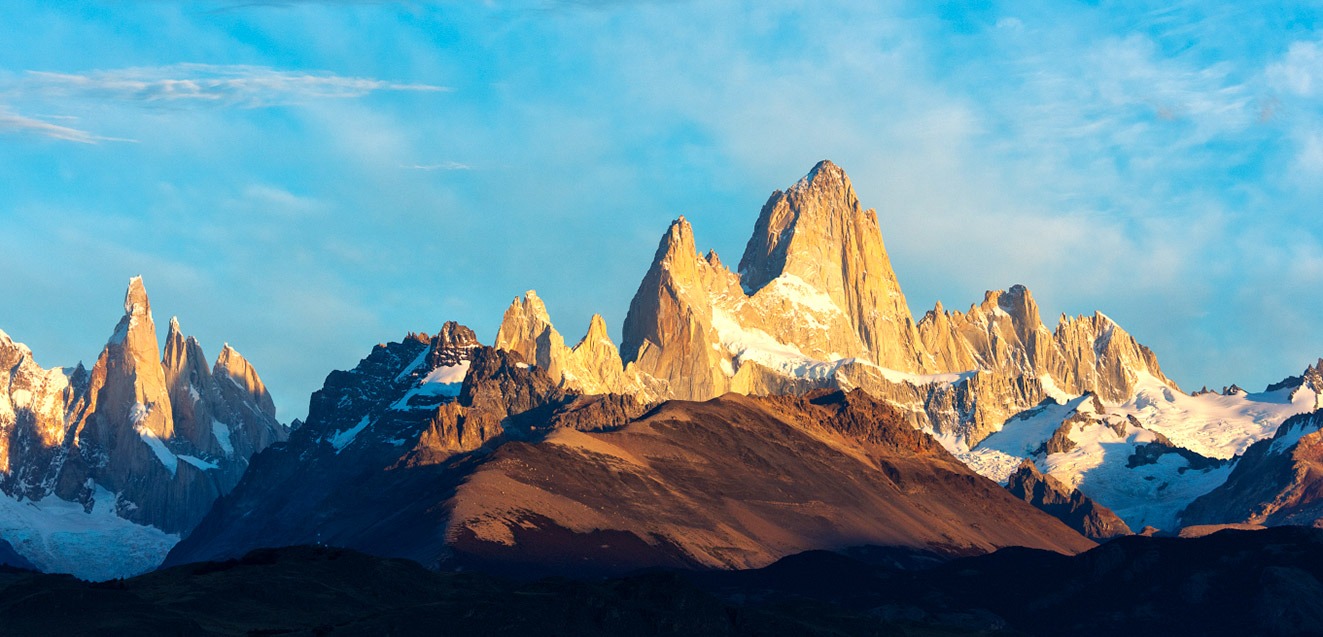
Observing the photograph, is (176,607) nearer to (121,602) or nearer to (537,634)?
(121,602)

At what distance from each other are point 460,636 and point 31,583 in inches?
1647

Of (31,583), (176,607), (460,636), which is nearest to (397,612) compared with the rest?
(460,636)

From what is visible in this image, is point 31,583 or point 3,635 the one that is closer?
point 3,635

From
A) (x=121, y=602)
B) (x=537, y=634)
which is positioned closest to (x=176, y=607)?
(x=121, y=602)

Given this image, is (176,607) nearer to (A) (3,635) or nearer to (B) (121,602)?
(B) (121,602)

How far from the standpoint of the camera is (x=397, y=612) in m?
198

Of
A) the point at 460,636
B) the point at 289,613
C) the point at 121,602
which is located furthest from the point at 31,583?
the point at 460,636

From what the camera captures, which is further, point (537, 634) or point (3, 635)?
point (537, 634)

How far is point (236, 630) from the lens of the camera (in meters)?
188

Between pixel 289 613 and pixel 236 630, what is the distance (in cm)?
1103

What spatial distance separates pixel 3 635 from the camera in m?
175

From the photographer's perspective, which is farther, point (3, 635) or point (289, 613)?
point (289, 613)

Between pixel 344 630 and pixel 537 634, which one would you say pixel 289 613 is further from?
pixel 537 634

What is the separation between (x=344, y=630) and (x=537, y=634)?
19470 millimetres
